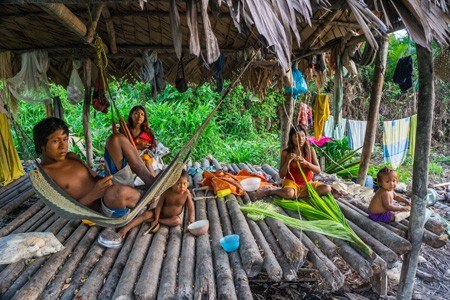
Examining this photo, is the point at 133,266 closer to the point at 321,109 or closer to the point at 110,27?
the point at 110,27

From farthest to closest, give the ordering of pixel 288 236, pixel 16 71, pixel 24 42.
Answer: pixel 16 71 → pixel 24 42 → pixel 288 236

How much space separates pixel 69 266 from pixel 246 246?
110cm

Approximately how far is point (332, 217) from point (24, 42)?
12.0 feet

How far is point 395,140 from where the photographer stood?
5.65 m

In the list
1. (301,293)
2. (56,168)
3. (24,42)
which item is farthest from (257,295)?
(24,42)

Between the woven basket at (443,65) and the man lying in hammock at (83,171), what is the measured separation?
2500 mm

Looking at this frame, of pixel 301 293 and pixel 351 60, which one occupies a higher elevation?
pixel 351 60

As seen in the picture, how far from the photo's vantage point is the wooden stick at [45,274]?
1.71m

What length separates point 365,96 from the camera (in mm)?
9562

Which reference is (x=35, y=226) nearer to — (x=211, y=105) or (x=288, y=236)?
(x=288, y=236)

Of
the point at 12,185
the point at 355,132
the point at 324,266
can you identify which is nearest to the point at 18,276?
the point at 324,266

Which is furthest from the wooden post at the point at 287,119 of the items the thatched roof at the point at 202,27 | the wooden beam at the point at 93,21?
the wooden beam at the point at 93,21

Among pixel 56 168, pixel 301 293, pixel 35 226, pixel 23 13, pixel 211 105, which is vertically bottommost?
pixel 301 293

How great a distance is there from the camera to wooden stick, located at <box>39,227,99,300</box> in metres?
1.75
